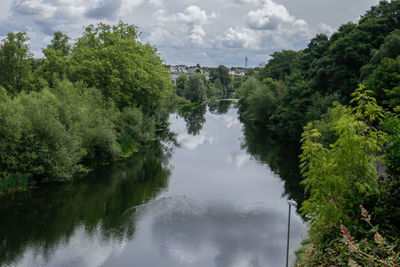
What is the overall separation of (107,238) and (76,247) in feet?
5.75

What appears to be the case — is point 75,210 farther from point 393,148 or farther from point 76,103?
point 393,148

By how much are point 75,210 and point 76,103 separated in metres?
12.3

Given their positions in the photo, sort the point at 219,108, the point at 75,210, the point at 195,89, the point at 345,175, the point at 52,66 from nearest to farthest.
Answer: the point at 345,175 → the point at 75,210 → the point at 52,66 → the point at 219,108 → the point at 195,89

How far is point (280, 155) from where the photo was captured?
40594mm

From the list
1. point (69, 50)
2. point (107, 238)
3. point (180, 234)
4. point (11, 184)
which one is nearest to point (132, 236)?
point (107, 238)

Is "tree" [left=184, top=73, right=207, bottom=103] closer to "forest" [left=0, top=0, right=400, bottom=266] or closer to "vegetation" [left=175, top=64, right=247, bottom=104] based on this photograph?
"vegetation" [left=175, top=64, right=247, bottom=104]

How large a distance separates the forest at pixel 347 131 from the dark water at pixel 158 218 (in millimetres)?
3357

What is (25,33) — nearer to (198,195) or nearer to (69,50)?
(69,50)

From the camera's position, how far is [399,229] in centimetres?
991

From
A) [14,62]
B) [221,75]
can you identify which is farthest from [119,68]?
[221,75]

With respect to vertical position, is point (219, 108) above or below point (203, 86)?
below

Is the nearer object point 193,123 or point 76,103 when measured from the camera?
point 76,103

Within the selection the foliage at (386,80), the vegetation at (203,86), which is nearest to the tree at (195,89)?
the vegetation at (203,86)

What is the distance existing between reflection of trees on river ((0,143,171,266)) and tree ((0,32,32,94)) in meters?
13.7
